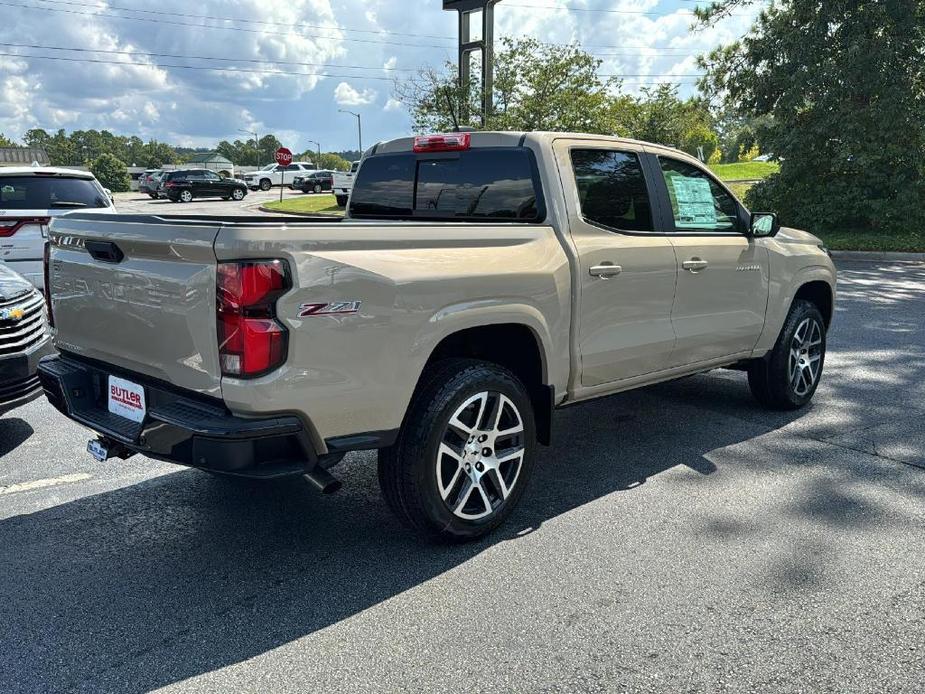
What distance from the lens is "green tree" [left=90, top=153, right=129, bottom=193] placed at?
51.8 m

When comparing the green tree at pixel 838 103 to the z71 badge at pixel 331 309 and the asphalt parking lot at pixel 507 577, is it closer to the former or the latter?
the asphalt parking lot at pixel 507 577

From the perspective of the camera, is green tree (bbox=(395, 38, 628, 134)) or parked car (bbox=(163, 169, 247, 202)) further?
parked car (bbox=(163, 169, 247, 202))

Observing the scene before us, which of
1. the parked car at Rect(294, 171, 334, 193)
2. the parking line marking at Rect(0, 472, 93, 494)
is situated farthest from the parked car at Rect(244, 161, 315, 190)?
the parking line marking at Rect(0, 472, 93, 494)

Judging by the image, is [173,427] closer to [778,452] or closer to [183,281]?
[183,281]

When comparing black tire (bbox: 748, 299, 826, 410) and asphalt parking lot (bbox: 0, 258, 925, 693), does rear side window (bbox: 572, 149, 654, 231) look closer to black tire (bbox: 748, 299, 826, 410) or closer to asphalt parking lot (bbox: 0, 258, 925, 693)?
asphalt parking lot (bbox: 0, 258, 925, 693)

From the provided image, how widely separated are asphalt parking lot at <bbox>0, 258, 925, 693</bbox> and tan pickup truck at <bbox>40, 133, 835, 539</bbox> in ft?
1.43

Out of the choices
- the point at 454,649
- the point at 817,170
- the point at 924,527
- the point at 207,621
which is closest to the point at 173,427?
the point at 207,621

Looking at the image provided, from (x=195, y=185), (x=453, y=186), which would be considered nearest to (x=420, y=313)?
(x=453, y=186)

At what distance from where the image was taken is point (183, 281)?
109 inches

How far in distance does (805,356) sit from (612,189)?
2.32 m

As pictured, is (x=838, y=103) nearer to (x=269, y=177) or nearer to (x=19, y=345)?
(x=19, y=345)

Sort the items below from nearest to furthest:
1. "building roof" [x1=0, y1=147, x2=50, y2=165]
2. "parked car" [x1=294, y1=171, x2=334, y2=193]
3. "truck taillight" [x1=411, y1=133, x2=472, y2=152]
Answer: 1. "truck taillight" [x1=411, y1=133, x2=472, y2=152]
2. "building roof" [x1=0, y1=147, x2=50, y2=165]
3. "parked car" [x1=294, y1=171, x2=334, y2=193]

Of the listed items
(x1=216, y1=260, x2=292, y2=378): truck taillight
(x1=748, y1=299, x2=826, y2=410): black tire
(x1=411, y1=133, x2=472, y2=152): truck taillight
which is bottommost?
(x1=748, y1=299, x2=826, y2=410): black tire

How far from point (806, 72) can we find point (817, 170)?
256 cm
